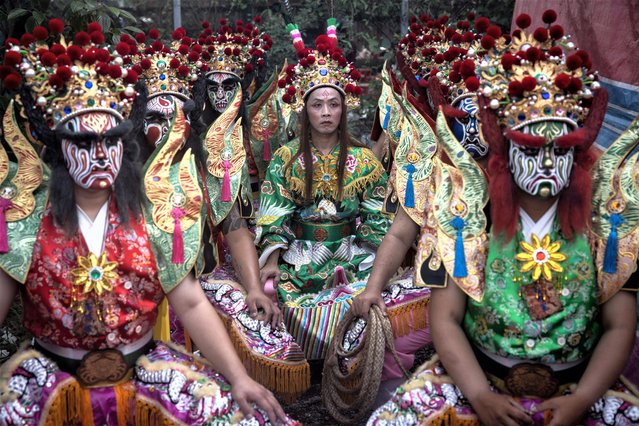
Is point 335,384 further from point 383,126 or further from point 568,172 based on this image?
point 383,126

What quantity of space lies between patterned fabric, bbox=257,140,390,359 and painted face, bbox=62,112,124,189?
5.52ft

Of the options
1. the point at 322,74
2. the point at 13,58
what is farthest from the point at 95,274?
the point at 322,74

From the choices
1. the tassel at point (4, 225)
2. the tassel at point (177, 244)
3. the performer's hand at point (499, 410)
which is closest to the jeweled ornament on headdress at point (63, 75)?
the tassel at point (4, 225)

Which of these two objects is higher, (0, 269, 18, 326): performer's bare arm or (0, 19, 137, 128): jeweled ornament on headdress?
(0, 19, 137, 128): jeweled ornament on headdress

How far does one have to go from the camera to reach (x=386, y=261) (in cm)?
378

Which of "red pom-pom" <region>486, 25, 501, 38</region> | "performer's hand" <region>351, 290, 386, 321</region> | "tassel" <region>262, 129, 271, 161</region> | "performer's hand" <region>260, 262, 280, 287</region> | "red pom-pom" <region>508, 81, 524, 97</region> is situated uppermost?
"red pom-pom" <region>486, 25, 501, 38</region>

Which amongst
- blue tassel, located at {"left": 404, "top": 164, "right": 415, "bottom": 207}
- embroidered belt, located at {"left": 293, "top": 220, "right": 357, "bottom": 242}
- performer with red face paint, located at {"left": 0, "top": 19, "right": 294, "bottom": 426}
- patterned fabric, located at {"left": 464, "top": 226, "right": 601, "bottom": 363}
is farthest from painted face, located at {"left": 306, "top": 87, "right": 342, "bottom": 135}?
patterned fabric, located at {"left": 464, "top": 226, "right": 601, "bottom": 363}

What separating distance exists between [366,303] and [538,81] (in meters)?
1.41

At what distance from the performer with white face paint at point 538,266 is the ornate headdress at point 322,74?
180 cm

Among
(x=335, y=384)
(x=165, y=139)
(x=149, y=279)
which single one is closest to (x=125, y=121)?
(x=165, y=139)

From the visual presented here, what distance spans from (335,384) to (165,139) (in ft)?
4.82

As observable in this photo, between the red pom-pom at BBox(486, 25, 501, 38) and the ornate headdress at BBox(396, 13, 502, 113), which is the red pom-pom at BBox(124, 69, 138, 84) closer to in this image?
the red pom-pom at BBox(486, 25, 501, 38)

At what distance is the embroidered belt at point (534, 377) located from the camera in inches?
110

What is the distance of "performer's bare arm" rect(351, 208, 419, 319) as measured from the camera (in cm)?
372
